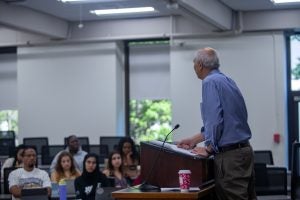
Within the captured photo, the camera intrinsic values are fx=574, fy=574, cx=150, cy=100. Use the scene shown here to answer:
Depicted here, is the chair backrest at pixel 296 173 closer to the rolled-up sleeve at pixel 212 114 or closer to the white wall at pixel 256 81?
the rolled-up sleeve at pixel 212 114

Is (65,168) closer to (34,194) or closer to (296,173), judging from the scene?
(34,194)

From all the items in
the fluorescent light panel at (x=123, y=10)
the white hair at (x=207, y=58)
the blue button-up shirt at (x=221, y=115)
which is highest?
the fluorescent light panel at (x=123, y=10)

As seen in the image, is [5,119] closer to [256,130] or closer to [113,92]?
[113,92]

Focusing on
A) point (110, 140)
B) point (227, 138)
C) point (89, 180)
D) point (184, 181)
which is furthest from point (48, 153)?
point (184, 181)

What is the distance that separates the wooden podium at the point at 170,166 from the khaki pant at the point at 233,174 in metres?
0.06

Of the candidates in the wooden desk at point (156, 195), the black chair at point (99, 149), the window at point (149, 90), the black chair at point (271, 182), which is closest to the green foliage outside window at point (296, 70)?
the window at point (149, 90)

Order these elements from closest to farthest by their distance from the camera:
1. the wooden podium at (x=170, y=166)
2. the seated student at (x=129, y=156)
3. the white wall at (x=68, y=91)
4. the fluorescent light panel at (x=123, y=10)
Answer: the wooden podium at (x=170, y=166) → the seated student at (x=129, y=156) → the fluorescent light panel at (x=123, y=10) → the white wall at (x=68, y=91)

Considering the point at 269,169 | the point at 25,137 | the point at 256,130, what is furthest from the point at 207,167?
the point at 25,137

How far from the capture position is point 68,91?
11.5 meters

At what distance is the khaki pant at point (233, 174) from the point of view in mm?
2967

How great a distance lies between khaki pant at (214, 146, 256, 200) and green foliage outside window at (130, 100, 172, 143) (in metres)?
8.38

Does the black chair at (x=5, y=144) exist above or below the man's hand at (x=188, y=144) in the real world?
below

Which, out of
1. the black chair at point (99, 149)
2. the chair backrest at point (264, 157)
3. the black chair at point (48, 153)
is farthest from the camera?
the black chair at point (48, 153)

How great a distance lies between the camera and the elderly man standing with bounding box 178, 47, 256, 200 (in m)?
2.97
